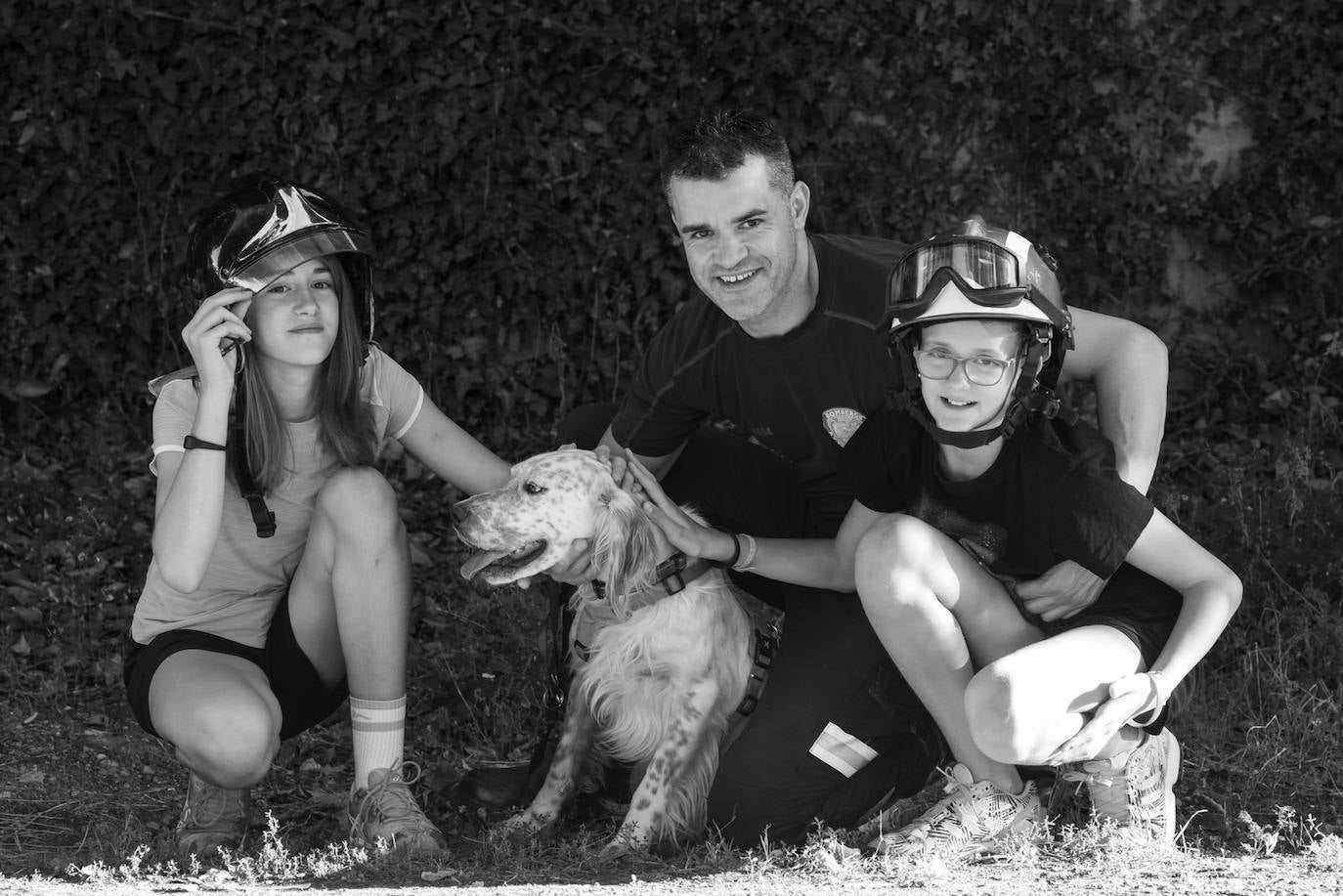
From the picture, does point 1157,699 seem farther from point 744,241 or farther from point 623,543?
point 744,241

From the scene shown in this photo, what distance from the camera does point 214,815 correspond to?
145 inches

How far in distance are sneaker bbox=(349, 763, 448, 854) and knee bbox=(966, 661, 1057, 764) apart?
4.21 feet

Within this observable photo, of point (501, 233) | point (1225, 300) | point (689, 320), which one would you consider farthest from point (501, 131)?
point (1225, 300)

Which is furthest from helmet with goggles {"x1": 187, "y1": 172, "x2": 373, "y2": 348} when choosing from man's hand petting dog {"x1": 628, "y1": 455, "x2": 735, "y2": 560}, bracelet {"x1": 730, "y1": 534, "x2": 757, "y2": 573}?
bracelet {"x1": 730, "y1": 534, "x2": 757, "y2": 573}

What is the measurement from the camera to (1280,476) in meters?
5.11

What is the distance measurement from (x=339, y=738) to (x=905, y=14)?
11.8 ft

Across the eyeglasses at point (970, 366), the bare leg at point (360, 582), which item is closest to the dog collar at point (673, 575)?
the bare leg at point (360, 582)

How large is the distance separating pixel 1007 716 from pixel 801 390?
1063mm

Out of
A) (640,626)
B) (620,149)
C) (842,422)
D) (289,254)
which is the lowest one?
(640,626)

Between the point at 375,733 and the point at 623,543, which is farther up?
the point at 623,543

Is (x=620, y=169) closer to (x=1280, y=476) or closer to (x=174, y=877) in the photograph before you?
(x=1280, y=476)

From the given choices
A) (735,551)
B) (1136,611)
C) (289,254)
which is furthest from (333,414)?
(1136,611)

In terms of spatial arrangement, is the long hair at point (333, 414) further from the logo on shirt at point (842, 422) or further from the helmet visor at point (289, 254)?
the logo on shirt at point (842, 422)

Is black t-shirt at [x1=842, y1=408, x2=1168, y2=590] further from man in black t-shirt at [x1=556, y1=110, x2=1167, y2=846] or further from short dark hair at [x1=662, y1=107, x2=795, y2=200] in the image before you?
short dark hair at [x1=662, y1=107, x2=795, y2=200]
